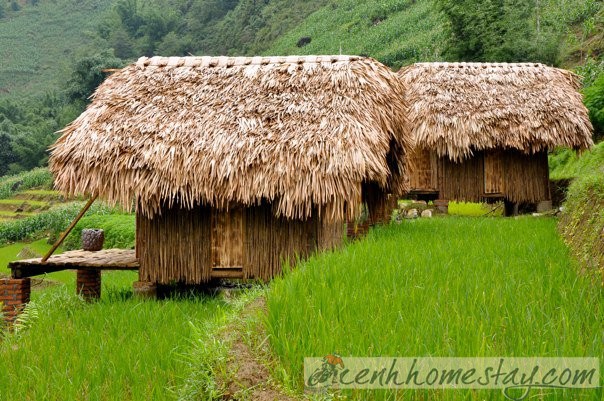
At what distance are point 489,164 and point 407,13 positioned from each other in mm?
31991

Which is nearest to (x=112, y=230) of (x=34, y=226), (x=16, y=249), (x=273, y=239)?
(x=16, y=249)

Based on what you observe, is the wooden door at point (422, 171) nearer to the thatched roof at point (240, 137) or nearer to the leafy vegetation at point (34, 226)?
the thatched roof at point (240, 137)

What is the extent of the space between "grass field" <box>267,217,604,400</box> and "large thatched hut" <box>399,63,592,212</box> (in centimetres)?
691

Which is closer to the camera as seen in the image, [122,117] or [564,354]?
[564,354]

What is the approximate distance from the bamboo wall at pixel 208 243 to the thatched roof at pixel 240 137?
0.33 meters

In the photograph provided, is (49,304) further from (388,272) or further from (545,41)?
(545,41)

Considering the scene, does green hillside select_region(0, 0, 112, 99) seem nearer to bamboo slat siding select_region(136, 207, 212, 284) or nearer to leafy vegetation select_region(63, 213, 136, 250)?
leafy vegetation select_region(63, 213, 136, 250)

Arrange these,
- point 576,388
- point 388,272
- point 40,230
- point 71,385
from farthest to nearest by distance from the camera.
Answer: point 40,230
point 388,272
point 71,385
point 576,388

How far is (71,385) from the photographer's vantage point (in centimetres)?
377

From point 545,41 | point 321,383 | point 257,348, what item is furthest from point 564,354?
point 545,41

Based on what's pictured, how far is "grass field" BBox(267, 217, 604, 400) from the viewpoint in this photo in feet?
8.70

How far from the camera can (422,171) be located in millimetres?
13047

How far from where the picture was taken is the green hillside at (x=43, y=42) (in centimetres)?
6397

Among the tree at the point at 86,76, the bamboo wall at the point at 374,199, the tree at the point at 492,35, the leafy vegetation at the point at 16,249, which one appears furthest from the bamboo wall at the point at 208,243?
the tree at the point at 86,76
